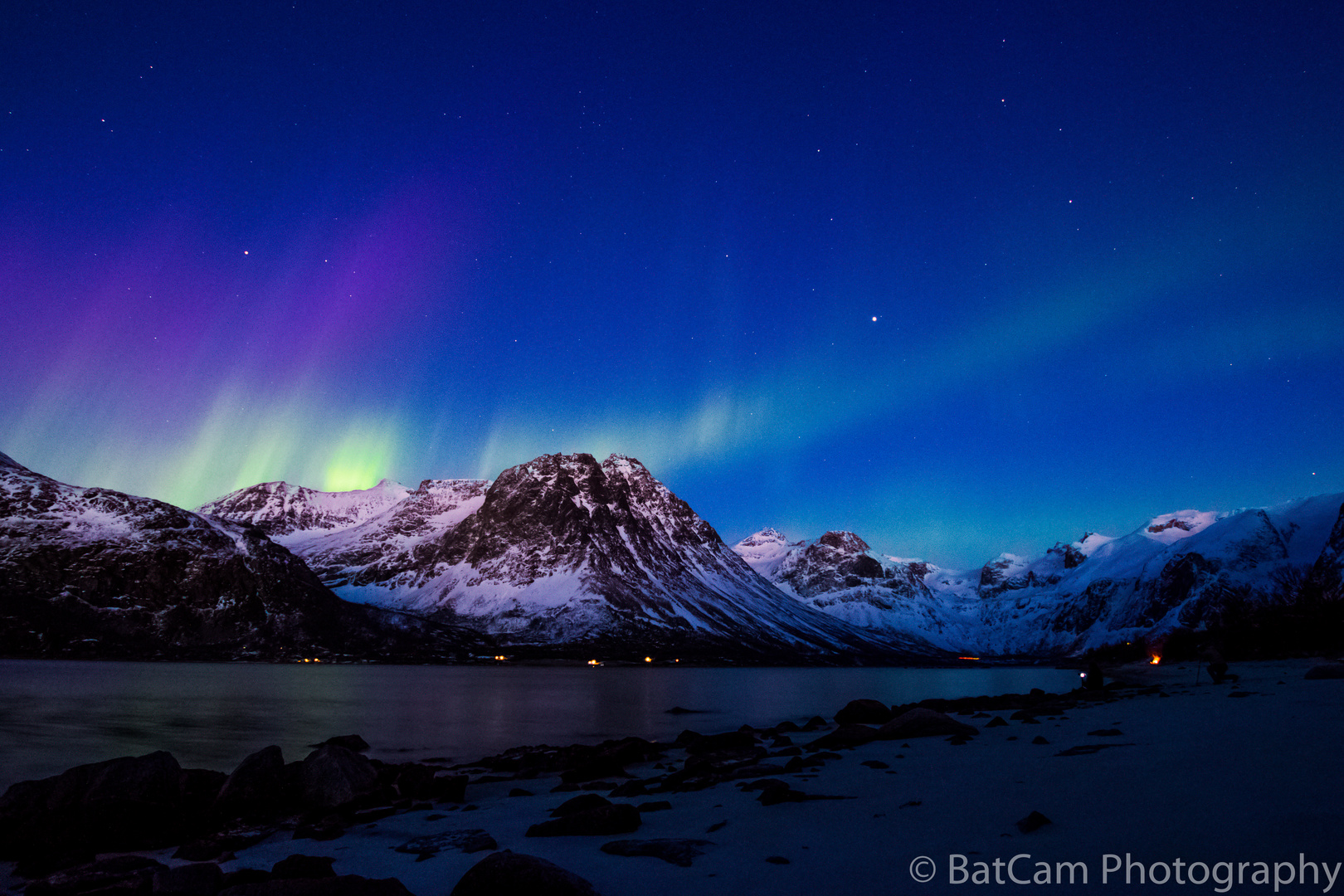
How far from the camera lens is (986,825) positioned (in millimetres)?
11242

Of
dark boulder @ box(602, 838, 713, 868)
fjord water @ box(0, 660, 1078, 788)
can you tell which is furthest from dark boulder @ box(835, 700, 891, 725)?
dark boulder @ box(602, 838, 713, 868)

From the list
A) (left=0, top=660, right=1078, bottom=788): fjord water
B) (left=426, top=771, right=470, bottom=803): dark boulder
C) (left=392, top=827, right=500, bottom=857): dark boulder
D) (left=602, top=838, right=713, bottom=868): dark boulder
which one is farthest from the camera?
(left=0, top=660, right=1078, bottom=788): fjord water

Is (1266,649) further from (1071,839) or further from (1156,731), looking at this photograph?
(1071,839)

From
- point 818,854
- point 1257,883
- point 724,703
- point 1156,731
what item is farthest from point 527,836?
point 724,703

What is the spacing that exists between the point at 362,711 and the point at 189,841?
55.5m

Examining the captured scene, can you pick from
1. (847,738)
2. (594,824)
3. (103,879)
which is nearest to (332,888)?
(594,824)

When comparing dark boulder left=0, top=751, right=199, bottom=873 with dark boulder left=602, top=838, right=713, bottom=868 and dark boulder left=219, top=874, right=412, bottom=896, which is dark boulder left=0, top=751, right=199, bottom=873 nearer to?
dark boulder left=219, top=874, right=412, bottom=896

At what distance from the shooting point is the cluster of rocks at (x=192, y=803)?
18.0 metres

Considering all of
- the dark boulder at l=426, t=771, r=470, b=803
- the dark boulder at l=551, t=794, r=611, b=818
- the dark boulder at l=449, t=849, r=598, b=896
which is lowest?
the dark boulder at l=426, t=771, r=470, b=803

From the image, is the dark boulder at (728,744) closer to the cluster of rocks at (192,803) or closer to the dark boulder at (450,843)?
the cluster of rocks at (192,803)

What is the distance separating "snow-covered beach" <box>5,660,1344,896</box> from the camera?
28.2 ft

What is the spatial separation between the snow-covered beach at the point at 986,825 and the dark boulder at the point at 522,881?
0.80m

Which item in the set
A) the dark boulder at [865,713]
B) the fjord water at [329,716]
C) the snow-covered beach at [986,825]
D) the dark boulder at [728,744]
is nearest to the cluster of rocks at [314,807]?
the dark boulder at [728,744]

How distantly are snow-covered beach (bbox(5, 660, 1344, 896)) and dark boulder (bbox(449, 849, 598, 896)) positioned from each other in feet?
2.64
